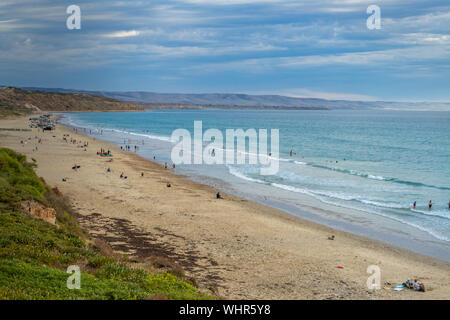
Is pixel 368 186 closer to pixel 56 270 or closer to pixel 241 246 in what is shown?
pixel 241 246

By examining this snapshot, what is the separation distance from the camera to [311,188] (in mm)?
35062

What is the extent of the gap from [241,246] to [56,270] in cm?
1037

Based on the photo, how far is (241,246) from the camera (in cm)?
1861

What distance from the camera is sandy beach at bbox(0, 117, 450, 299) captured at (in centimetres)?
1436

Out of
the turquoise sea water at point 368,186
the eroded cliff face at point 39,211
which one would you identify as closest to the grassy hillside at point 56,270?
the eroded cliff face at point 39,211

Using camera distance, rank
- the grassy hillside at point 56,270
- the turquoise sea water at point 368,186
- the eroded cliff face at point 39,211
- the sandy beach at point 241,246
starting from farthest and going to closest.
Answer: the turquoise sea water at point 368,186 < the eroded cliff face at point 39,211 < the sandy beach at point 241,246 < the grassy hillside at point 56,270

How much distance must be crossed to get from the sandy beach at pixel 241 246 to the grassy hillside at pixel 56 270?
Result: 2601mm

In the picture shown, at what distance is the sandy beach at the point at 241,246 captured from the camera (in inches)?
565

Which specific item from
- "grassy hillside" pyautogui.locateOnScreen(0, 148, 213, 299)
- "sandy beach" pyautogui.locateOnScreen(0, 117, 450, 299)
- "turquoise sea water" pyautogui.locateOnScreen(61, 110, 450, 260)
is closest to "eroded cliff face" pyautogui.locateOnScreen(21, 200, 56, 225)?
"grassy hillside" pyautogui.locateOnScreen(0, 148, 213, 299)

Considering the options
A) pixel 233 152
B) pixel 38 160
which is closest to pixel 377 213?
pixel 38 160

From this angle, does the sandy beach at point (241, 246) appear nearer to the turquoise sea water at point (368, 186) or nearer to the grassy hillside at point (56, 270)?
the grassy hillside at point (56, 270)

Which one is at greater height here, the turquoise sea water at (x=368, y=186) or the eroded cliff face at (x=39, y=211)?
the eroded cliff face at (x=39, y=211)

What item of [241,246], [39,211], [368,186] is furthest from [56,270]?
[368,186]
